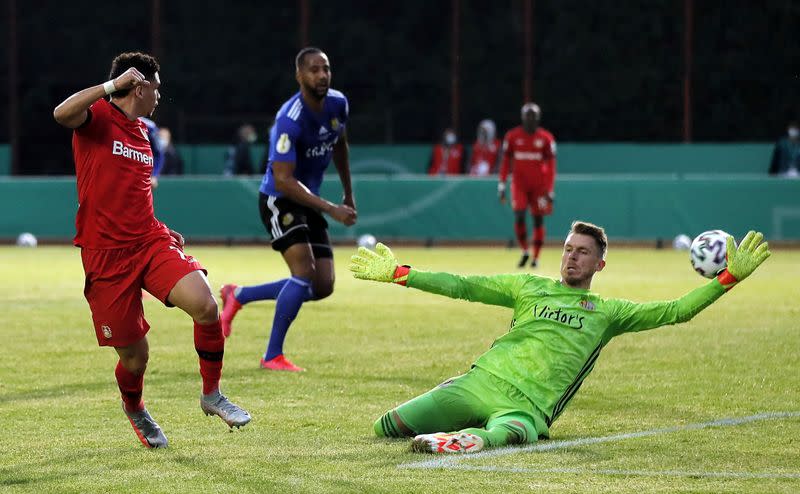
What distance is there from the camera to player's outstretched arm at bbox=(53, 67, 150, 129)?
716 centimetres

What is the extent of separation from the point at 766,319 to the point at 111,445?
27.1 feet

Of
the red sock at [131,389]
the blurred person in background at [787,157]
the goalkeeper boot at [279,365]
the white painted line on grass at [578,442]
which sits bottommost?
the blurred person in background at [787,157]

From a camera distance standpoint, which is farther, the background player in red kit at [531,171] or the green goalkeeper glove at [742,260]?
the background player in red kit at [531,171]

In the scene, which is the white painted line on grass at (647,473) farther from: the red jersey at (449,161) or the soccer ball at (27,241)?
the red jersey at (449,161)

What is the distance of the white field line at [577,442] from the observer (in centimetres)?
686

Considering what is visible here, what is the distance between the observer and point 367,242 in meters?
27.9

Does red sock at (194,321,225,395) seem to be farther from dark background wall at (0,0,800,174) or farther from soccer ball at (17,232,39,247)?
dark background wall at (0,0,800,174)

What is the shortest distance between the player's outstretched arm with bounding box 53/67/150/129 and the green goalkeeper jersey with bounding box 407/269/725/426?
1724 millimetres

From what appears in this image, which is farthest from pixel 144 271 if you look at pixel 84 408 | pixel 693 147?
pixel 693 147

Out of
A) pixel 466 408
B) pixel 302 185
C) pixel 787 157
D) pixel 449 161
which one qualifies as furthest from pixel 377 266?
pixel 449 161

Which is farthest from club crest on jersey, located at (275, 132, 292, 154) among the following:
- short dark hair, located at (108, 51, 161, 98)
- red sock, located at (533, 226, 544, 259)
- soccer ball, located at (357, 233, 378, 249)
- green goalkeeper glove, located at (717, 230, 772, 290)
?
soccer ball, located at (357, 233, 378, 249)

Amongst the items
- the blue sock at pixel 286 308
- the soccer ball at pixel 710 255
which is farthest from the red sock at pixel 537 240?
the soccer ball at pixel 710 255

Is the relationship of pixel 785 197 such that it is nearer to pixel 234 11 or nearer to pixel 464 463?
pixel 234 11

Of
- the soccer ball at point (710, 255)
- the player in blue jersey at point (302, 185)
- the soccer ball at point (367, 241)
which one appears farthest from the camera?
the soccer ball at point (367, 241)
